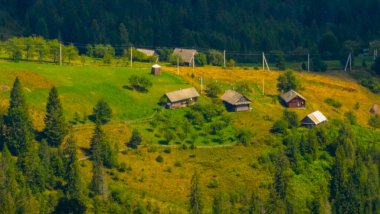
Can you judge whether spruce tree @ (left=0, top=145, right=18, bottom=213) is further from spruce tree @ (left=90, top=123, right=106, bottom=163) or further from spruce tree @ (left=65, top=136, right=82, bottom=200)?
spruce tree @ (left=90, top=123, right=106, bottom=163)

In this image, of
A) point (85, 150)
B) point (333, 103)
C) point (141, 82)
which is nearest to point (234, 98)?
point (141, 82)

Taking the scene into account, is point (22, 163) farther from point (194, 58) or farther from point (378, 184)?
point (194, 58)

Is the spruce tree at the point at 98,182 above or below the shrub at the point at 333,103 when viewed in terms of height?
below

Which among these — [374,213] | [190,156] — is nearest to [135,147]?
[190,156]

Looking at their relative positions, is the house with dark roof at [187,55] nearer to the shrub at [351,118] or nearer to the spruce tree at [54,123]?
the shrub at [351,118]

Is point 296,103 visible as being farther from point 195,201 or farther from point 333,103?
point 195,201

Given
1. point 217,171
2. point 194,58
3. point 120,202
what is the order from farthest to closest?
point 194,58, point 217,171, point 120,202

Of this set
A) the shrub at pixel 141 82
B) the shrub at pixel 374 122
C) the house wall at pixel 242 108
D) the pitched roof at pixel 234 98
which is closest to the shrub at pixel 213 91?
the pitched roof at pixel 234 98
